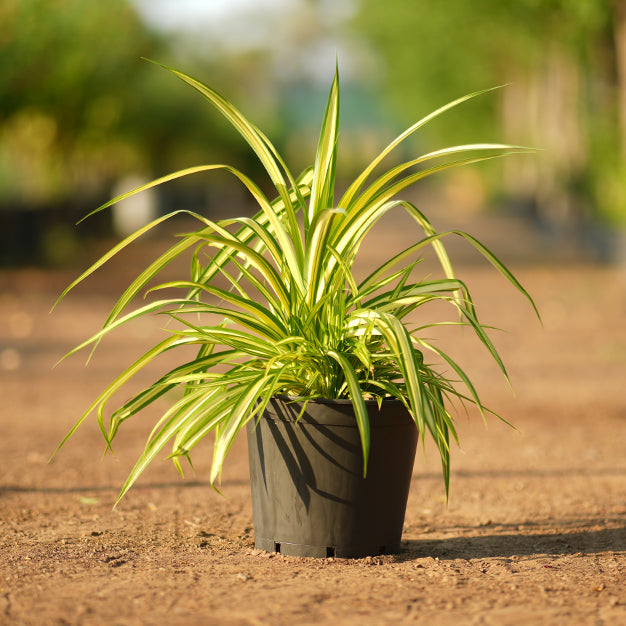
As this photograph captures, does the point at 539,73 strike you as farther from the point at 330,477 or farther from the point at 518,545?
the point at 330,477

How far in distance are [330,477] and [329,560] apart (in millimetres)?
267

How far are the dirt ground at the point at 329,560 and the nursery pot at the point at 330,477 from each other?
8cm

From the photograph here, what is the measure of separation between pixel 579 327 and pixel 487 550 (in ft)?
21.0

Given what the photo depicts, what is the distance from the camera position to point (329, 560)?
293cm

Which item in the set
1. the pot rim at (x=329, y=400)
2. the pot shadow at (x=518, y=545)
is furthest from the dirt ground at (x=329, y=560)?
the pot rim at (x=329, y=400)

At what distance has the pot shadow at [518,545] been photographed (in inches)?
125

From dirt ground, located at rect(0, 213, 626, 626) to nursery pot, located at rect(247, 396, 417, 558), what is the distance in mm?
84

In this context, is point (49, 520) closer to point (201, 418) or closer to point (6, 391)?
point (201, 418)

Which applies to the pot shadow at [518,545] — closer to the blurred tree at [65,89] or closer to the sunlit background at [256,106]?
the sunlit background at [256,106]

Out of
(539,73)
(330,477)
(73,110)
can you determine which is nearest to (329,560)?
(330,477)

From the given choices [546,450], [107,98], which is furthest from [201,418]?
[107,98]

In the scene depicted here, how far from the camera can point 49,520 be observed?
Result: 140 inches

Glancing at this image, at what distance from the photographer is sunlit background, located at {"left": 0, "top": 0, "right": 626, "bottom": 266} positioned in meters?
14.4

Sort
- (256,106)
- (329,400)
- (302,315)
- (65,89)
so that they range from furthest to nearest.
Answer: (256,106) < (65,89) < (302,315) < (329,400)
